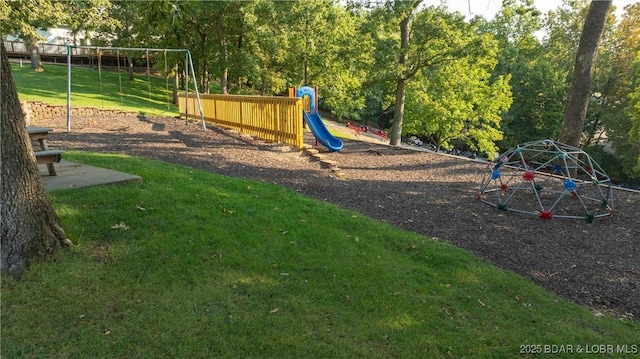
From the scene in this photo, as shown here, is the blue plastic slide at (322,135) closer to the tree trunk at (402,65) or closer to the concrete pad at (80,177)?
the tree trunk at (402,65)

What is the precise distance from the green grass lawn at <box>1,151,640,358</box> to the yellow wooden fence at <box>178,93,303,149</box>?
603 cm

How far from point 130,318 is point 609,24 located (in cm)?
4804

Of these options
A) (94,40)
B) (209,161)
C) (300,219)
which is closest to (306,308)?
(300,219)

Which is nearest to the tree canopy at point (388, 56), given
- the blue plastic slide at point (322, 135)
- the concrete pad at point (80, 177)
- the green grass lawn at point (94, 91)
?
the concrete pad at point (80, 177)

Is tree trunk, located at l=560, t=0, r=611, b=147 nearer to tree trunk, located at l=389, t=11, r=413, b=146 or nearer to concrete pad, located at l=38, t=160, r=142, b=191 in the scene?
tree trunk, located at l=389, t=11, r=413, b=146

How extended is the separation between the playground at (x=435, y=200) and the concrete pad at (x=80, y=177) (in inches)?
90.6

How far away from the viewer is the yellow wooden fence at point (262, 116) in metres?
11.0

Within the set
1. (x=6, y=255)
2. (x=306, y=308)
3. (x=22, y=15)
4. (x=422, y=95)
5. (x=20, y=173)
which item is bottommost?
(x=306, y=308)

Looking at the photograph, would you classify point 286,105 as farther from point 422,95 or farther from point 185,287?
point 422,95

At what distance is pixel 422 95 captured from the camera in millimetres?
20828

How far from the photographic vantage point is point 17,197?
3156 mm

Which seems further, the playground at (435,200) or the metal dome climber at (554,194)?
the metal dome climber at (554,194)

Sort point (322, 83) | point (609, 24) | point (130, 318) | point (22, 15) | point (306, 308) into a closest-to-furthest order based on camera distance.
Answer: point (130, 318) < point (306, 308) < point (22, 15) < point (322, 83) < point (609, 24)

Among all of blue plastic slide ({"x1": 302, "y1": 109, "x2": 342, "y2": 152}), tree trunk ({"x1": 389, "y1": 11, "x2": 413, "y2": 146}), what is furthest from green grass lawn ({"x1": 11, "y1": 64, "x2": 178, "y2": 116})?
tree trunk ({"x1": 389, "y1": 11, "x2": 413, "y2": 146})
